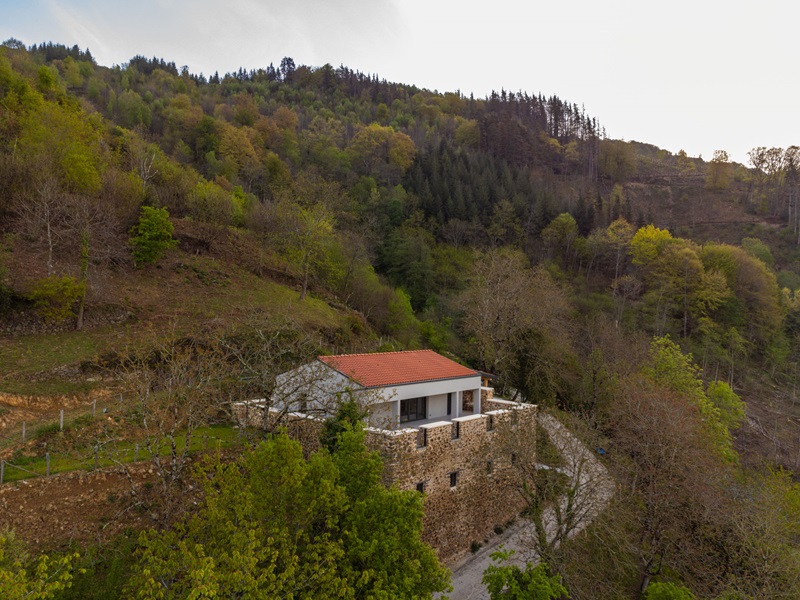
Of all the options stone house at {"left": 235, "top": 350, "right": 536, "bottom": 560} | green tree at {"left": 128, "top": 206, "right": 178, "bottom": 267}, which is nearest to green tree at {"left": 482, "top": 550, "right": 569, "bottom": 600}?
stone house at {"left": 235, "top": 350, "right": 536, "bottom": 560}

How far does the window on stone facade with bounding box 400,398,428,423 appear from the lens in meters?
18.2

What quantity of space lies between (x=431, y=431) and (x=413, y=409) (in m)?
2.94

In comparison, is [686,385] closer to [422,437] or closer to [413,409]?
[413,409]

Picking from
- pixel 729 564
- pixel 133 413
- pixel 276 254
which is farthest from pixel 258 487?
pixel 276 254

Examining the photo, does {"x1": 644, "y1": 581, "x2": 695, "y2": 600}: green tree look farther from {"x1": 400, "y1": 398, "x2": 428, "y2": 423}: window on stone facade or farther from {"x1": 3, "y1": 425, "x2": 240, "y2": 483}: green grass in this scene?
{"x1": 3, "y1": 425, "x2": 240, "y2": 483}: green grass

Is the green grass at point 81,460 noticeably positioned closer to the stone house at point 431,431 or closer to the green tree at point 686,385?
the stone house at point 431,431

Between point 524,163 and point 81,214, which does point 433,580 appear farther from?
point 524,163

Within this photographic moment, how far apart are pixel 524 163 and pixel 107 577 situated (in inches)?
3087

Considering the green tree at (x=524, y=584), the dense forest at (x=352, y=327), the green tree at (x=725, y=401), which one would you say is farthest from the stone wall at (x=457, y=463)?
the green tree at (x=725, y=401)

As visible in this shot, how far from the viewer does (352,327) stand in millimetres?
30375

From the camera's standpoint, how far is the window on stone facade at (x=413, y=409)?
18156mm

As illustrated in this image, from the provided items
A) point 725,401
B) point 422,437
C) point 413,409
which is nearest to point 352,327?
point 413,409

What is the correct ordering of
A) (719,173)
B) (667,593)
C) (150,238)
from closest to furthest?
(667,593), (150,238), (719,173)

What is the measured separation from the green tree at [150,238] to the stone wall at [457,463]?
14.8 m
